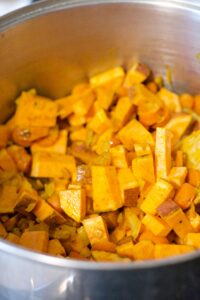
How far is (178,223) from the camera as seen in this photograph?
1.19 meters

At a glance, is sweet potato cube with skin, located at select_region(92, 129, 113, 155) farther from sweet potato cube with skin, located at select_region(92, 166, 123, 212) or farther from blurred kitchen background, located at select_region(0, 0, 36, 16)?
blurred kitchen background, located at select_region(0, 0, 36, 16)

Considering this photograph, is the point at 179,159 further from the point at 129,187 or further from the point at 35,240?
the point at 35,240

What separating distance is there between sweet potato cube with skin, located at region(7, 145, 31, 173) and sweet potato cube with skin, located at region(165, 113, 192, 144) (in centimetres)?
43

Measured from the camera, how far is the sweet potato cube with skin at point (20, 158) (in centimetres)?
143

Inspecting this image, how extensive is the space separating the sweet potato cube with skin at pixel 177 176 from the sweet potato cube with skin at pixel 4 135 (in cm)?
51

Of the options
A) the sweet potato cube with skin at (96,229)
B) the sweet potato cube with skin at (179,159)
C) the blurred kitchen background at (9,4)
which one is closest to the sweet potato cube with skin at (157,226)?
the sweet potato cube with skin at (96,229)

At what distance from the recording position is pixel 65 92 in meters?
1.60

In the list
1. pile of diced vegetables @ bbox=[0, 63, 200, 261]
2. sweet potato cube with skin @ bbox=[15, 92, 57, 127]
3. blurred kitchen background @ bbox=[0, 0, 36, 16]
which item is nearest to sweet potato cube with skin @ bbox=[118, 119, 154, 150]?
pile of diced vegetables @ bbox=[0, 63, 200, 261]

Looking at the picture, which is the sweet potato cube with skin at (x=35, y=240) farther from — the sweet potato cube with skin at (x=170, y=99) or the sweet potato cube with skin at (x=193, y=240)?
the sweet potato cube with skin at (x=170, y=99)

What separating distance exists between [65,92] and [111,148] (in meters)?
0.32

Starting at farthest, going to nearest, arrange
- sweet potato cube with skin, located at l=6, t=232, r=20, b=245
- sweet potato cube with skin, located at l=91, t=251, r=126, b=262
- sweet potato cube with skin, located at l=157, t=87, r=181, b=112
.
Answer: sweet potato cube with skin, located at l=157, t=87, r=181, b=112
sweet potato cube with skin, located at l=6, t=232, r=20, b=245
sweet potato cube with skin, located at l=91, t=251, r=126, b=262

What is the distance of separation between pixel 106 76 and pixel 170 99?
→ 22cm

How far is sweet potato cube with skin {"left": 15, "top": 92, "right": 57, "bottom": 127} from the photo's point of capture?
1.49m

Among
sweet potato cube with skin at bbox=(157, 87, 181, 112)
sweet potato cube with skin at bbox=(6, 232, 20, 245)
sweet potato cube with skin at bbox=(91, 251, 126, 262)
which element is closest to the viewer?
sweet potato cube with skin at bbox=(91, 251, 126, 262)
